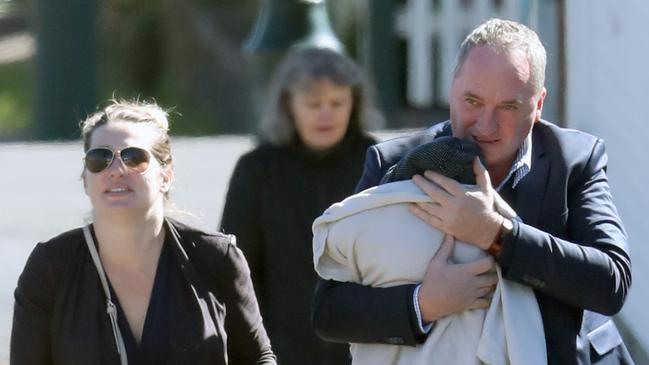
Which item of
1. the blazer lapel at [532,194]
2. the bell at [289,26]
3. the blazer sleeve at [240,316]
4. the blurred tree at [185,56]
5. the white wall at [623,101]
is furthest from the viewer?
the blurred tree at [185,56]

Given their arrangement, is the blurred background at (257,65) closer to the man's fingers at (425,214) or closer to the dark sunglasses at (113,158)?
the dark sunglasses at (113,158)

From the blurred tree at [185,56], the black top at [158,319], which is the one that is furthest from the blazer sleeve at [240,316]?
the blurred tree at [185,56]

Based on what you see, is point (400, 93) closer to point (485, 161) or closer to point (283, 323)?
point (283, 323)

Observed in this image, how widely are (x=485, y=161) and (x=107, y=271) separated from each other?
3.84ft

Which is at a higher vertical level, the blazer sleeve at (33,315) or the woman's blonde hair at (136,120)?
the woman's blonde hair at (136,120)

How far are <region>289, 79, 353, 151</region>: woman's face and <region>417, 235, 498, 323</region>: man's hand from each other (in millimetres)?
2091

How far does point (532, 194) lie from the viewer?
11.5ft

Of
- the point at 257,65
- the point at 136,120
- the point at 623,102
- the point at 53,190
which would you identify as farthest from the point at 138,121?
the point at 53,190

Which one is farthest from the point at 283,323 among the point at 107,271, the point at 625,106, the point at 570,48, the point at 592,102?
the point at 570,48

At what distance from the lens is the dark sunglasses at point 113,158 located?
4.07 metres

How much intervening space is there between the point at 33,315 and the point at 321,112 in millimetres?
1812

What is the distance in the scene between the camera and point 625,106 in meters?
7.24

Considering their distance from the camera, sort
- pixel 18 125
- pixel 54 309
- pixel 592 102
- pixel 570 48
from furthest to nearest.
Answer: pixel 18 125 < pixel 570 48 < pixel 592 102 < pixel 54 309

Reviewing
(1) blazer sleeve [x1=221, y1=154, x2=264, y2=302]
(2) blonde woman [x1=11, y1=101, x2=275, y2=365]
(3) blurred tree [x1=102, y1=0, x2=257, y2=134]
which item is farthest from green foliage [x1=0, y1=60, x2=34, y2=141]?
(2) blonde woman [x1=11, y1=101, x2=275, y2=365]
